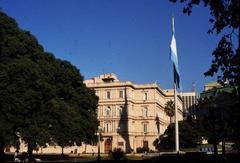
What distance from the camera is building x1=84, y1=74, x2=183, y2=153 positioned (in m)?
107

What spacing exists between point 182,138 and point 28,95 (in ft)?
213

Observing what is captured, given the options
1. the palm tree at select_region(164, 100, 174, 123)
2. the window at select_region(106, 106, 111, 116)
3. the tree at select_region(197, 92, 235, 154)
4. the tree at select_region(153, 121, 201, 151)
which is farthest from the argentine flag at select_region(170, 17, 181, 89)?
the palm tree at select_region(164, 100, 174, 123)

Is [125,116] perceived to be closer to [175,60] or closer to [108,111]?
[108,111]

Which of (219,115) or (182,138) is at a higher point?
(219,115)

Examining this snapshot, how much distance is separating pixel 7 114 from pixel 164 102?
90108 mm

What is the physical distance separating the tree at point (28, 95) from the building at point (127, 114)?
1976 inches

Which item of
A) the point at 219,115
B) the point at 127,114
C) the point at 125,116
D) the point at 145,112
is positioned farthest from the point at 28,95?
the point at 145,112

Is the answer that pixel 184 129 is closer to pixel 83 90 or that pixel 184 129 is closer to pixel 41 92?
pixel 83 90

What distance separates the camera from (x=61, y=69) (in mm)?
59969

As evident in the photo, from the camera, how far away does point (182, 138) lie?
102 m

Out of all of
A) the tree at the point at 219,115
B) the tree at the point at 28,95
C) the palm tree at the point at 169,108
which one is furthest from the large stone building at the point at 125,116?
the tree at the point at 219,115

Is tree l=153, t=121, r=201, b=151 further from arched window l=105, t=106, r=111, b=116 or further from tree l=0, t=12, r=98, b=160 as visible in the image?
tree l=0, t=12, r=98, b=160

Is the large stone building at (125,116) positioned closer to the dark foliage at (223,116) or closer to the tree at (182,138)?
the tree at (182,138)

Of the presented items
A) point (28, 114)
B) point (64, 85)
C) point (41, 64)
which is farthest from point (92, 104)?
point (28, 114)
